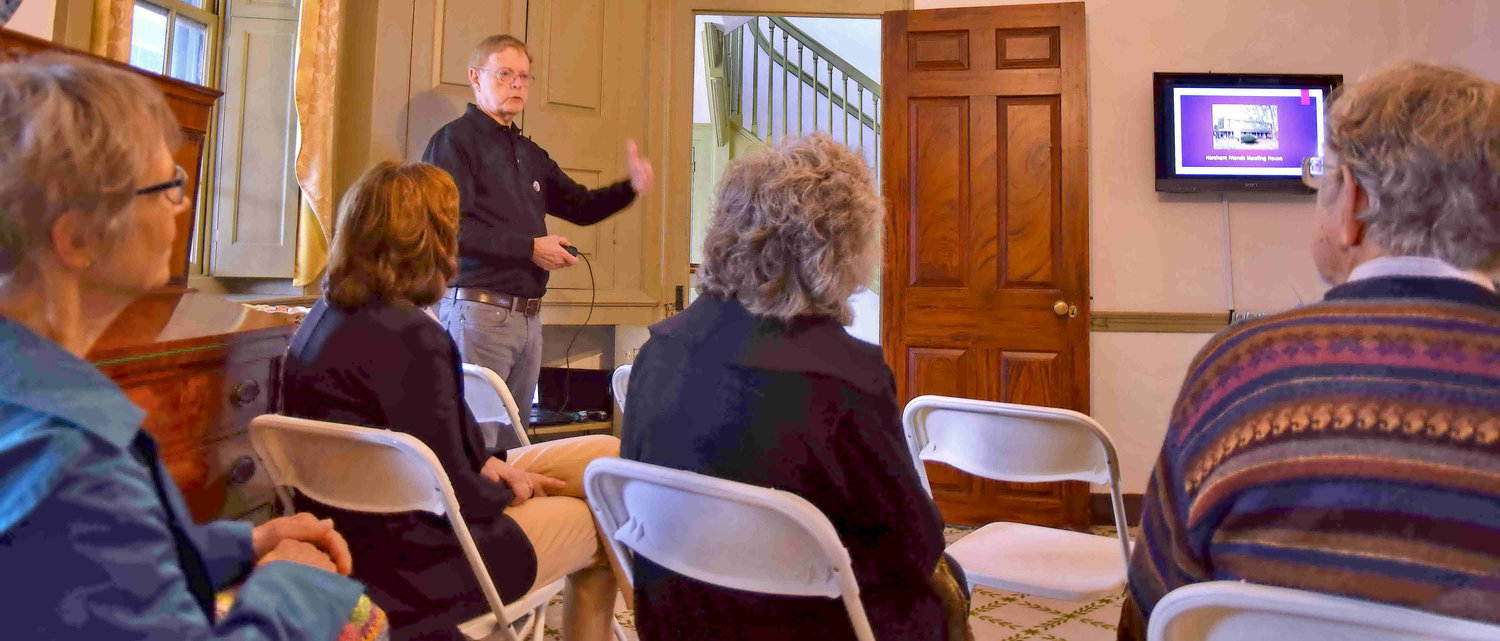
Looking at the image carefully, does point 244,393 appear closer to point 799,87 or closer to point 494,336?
point 494,336

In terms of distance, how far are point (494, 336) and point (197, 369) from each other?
3.81 feet

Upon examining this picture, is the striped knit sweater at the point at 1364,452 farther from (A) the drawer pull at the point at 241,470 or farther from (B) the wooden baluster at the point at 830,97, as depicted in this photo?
(B) the wooden baluster at the point at 830,97

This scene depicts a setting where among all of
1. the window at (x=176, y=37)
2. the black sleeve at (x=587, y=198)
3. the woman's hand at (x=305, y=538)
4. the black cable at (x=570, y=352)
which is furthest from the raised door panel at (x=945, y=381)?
the woman's hand at (x=305, y=538)

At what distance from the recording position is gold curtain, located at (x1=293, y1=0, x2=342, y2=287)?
312 cm

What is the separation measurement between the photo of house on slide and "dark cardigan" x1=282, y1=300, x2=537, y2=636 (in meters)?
3.47

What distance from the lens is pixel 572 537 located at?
65.5 inches

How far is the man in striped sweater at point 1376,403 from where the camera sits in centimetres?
82

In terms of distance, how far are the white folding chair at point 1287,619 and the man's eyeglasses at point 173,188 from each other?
92 cm

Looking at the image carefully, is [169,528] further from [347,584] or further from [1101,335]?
[1101,335]

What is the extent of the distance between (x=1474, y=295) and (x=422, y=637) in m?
1.45

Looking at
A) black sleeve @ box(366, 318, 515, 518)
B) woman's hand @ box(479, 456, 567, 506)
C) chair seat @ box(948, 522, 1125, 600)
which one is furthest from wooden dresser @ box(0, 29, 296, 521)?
Result: chair seat @ box(948, 522, 1125, 600)

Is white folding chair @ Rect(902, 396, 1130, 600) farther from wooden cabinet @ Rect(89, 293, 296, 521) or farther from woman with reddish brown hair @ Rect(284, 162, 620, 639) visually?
wooden cabinet @ Rect(89, 293, 296, 521)

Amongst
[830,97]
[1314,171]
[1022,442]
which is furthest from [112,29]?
[830,97]

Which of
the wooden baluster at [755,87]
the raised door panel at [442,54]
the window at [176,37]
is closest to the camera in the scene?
the window at [176,37]
